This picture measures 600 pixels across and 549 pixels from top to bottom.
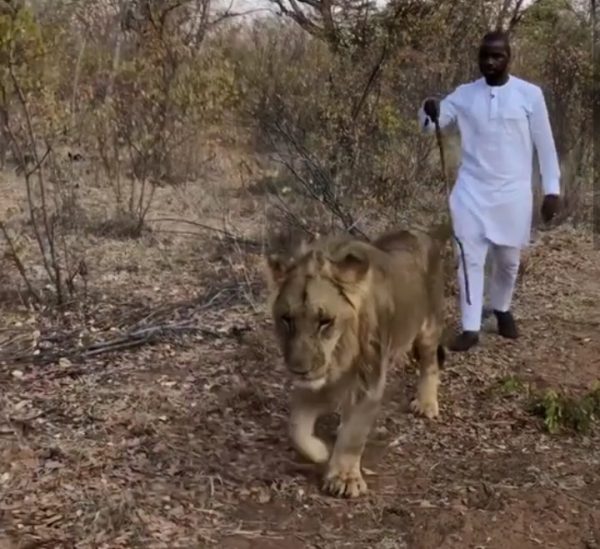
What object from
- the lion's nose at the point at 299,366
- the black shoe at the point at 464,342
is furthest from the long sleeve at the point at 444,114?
the lion's nose at the point at 299,366

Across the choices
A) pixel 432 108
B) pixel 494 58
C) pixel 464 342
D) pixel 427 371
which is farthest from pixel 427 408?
pixel 494 58

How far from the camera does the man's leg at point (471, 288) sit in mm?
6777

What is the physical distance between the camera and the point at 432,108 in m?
6.55

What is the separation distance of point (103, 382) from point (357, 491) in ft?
5.90

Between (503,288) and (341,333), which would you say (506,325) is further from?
(341,333)

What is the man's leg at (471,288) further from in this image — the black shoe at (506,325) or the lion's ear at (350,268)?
the lion's ear at (350,268)

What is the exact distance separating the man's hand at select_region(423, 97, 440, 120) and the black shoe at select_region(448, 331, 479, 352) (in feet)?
4.61

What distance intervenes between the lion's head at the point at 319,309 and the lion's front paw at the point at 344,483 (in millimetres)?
456

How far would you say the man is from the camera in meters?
6.56

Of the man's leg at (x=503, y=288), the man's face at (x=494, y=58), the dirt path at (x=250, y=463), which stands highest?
the man's face at (x=494, y=58)

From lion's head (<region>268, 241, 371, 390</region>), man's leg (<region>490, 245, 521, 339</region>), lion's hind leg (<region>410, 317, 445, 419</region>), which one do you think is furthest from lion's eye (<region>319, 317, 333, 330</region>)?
man's leg (<region>490, 245, 521, 339</region>)

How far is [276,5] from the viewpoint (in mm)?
20453

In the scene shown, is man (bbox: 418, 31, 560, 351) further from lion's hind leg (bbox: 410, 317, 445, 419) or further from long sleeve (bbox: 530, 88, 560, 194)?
lion's hind leg (bbox: 410, 317, 445, 419)

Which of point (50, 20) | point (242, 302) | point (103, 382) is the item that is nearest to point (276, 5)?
point (50, 20)
